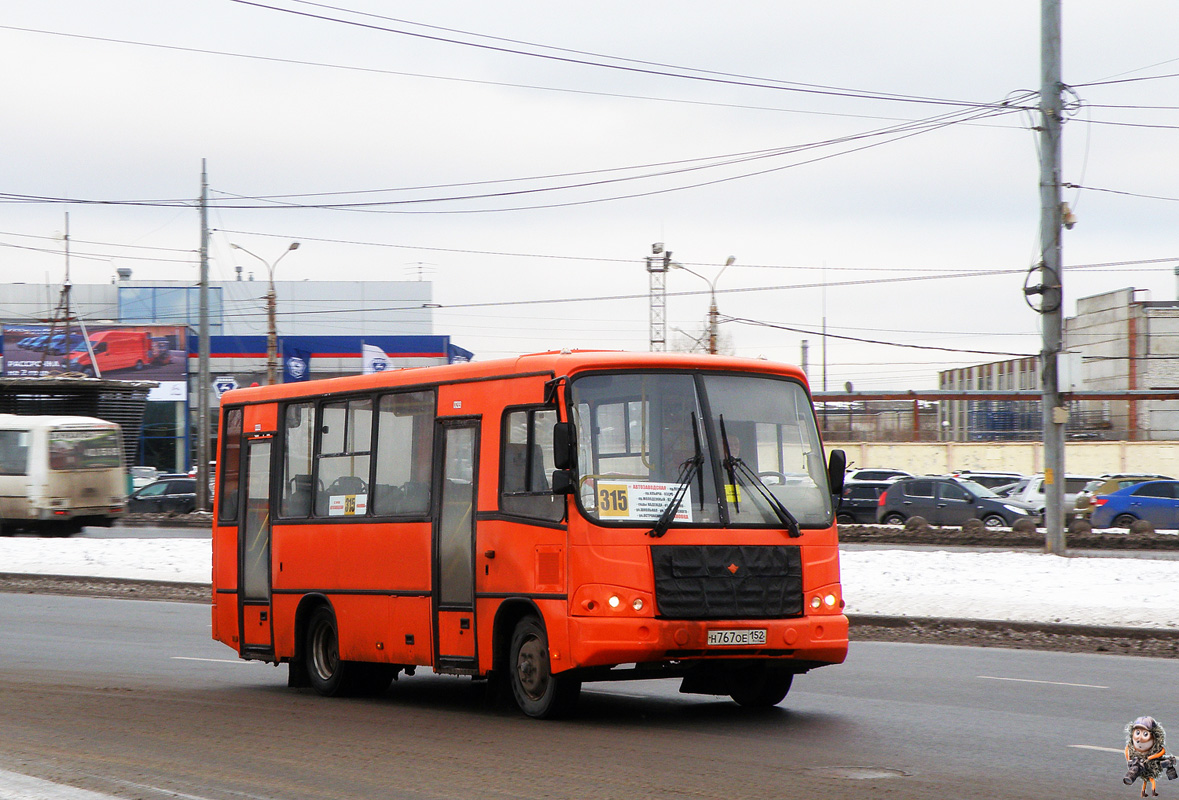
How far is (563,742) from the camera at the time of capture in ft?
29.5

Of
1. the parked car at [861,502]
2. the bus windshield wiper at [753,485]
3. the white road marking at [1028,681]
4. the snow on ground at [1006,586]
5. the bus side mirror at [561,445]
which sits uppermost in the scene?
the bus side mirror at [561,445]

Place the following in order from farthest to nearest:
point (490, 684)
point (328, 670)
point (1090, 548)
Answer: point (1090, 548) < point (328, 670) < point (490, 684)

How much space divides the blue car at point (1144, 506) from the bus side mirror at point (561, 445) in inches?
1167

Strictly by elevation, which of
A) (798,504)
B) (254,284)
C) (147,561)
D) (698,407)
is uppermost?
(254,284)

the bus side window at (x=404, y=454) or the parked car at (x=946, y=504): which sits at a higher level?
the bus side window at (x=404, y=454)

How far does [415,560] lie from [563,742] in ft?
9.31

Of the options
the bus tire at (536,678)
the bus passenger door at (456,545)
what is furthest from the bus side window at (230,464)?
the bus tire at (536,678)

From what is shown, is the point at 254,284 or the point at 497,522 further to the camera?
the point at 254,284

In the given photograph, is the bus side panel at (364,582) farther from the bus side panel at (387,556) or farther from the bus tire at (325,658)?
the bus tire at (325,658)

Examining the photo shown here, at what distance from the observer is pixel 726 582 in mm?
9844

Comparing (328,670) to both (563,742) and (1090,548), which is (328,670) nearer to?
(563,742)

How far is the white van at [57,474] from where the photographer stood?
131 feet

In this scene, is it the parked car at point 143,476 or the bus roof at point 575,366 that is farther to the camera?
the parked car at point 143,476

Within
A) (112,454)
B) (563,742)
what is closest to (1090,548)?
(563,742)
